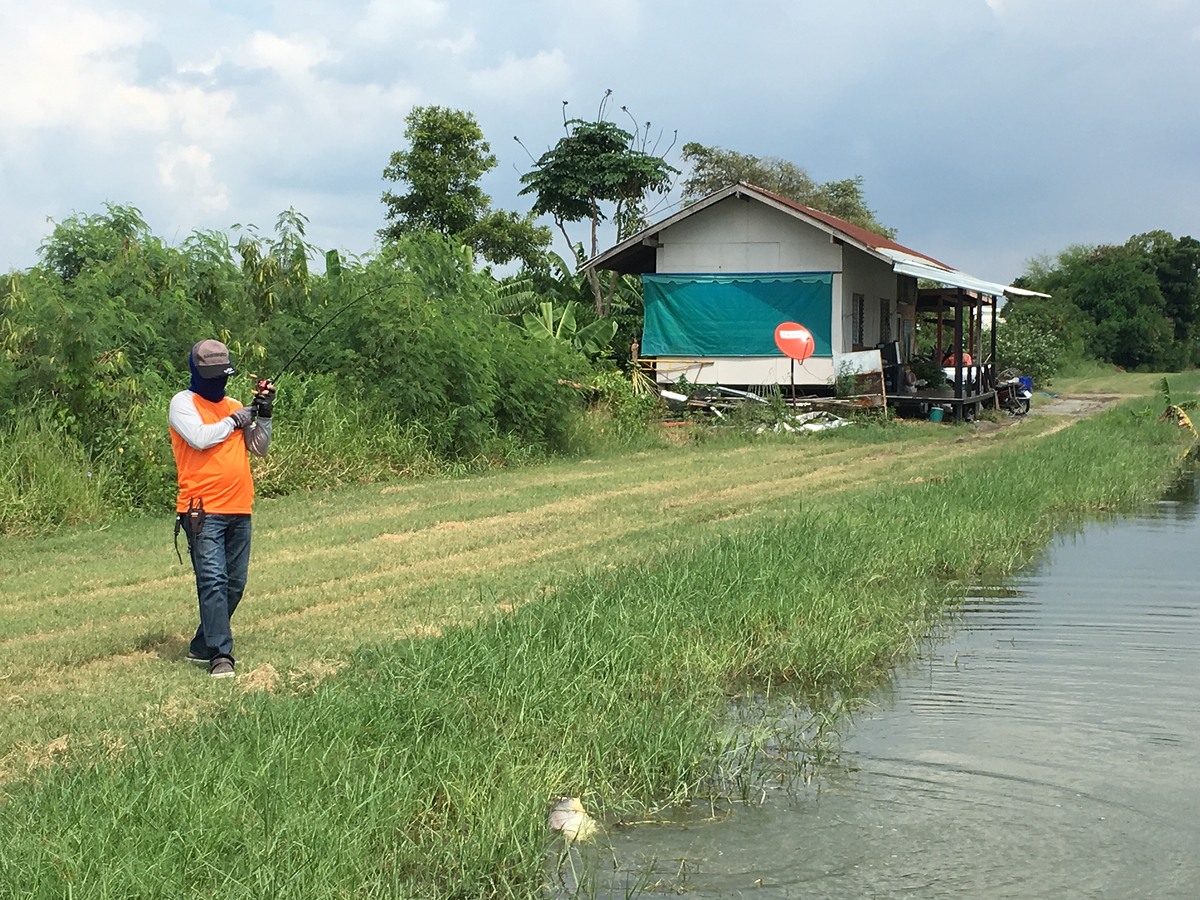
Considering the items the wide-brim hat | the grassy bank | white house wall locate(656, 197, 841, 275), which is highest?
white house wall locate(656, 197, 841, 275)

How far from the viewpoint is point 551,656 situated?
6.99m

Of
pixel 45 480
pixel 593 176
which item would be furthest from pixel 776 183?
pixel 45 480

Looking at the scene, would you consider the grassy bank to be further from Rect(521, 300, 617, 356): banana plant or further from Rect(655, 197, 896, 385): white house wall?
Rect(655, 197, 896, 385): white house wall

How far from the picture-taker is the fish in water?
5320mm

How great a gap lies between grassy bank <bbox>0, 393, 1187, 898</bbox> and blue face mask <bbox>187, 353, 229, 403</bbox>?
1475mm

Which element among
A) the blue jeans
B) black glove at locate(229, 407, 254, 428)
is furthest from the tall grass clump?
black glove at locate(229, 407, 254, 428)

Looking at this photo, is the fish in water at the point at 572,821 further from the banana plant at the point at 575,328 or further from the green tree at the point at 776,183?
the green tree at the point at 776,183

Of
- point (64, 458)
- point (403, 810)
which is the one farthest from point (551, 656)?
point (64, 458)

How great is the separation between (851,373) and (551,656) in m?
20.4

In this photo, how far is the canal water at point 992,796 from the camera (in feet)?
16.4

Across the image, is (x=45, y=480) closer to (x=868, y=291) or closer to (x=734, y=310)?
(x=734, y=310)

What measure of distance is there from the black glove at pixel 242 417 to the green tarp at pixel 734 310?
2016 cm

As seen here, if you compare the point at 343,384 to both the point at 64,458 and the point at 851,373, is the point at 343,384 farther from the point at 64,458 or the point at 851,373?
the point at 851,373

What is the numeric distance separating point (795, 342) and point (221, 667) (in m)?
19.9
